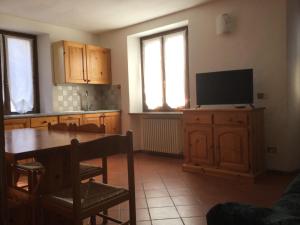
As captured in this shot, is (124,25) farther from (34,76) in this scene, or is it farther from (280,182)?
(280,182)

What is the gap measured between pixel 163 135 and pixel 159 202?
2.30m

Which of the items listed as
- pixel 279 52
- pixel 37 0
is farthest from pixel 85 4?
pixel 279 52

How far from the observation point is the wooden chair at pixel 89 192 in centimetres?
146

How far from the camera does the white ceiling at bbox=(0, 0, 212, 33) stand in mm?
3973

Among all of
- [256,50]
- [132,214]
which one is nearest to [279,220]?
[132,214]

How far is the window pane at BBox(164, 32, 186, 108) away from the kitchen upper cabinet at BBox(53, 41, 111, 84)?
130cm

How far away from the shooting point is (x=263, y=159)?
11.9 feet

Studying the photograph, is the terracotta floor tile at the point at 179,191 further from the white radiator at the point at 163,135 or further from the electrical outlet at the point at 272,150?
the white radiator at the point at 163,135

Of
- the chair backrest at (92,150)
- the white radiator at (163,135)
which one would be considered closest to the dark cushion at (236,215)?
the chair backrest at (92,150)

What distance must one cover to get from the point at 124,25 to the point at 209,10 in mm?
1770

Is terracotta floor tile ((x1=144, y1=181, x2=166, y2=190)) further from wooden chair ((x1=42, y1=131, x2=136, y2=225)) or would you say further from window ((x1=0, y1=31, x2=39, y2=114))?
window ((x1=0, y1=31, x2=39, y2=114))

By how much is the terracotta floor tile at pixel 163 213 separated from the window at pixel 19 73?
3283mm

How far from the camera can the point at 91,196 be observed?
168cm

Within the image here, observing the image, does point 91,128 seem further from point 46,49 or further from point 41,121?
point 46,49
